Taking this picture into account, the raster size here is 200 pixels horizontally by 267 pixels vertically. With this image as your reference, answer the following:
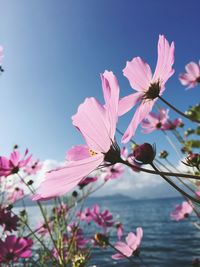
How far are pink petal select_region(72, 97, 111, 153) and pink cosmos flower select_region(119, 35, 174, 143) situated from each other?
60 mm

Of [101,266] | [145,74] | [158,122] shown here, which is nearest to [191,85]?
[158,122]

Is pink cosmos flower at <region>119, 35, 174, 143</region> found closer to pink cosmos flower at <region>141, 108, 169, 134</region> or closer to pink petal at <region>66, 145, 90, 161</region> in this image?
pink petal at <region>66, 145, 90, 161</region>

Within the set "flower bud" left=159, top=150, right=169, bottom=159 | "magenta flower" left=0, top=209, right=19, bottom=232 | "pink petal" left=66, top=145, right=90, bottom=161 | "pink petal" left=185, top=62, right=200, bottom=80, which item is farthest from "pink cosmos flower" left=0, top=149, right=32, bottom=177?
"pink petal" left=185, top=62, right=200, bottom=80

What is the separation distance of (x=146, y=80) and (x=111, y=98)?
25cm

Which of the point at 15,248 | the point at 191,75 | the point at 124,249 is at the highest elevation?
the point at 191,75

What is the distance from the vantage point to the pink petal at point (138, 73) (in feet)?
2.37

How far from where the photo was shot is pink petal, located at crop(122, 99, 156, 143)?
499 millimetres

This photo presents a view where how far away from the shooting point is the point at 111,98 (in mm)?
491

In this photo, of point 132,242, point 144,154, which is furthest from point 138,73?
point 132,242

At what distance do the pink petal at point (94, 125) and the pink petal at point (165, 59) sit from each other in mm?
136

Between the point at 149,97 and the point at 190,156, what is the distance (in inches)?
7.2

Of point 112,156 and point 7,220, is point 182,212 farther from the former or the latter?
point 112,156

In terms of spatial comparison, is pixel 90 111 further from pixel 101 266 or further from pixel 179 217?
pixel 101 266

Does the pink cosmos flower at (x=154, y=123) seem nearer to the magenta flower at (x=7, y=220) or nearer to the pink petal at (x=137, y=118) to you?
the magenta flower at (x=7, y=220)
